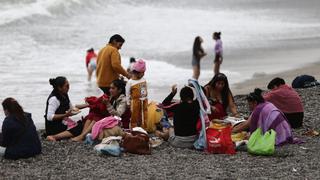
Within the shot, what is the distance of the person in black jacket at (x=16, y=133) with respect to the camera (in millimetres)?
9492

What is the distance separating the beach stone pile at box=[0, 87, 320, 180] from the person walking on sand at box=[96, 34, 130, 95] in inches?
73.8

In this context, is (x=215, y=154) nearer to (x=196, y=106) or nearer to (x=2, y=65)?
(x=196, y=106)

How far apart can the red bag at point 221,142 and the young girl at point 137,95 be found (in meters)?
1.47

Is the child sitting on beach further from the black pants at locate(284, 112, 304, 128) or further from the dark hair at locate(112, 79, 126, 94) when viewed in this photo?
the black pants at locate(284, 112, 304, 128)

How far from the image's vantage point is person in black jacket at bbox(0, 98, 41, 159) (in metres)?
9.49

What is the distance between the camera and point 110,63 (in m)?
12.0

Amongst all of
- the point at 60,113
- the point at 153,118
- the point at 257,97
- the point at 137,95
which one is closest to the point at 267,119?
the point at 257,97

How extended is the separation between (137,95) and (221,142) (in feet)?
5.57

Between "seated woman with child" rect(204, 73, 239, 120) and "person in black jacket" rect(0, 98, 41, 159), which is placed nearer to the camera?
"person in black jacket" rect(0, 98, 41, 159)

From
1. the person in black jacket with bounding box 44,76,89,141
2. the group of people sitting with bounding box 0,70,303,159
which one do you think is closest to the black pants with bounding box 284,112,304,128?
the group of people sitting with bounding box 0,70,303,159

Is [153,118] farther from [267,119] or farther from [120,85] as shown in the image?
[267,119]

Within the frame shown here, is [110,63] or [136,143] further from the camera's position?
[110,63]

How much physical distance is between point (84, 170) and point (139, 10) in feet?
117

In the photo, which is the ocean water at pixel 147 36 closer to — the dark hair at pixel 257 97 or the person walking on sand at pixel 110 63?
the person walking on sand at pixel 110 63
